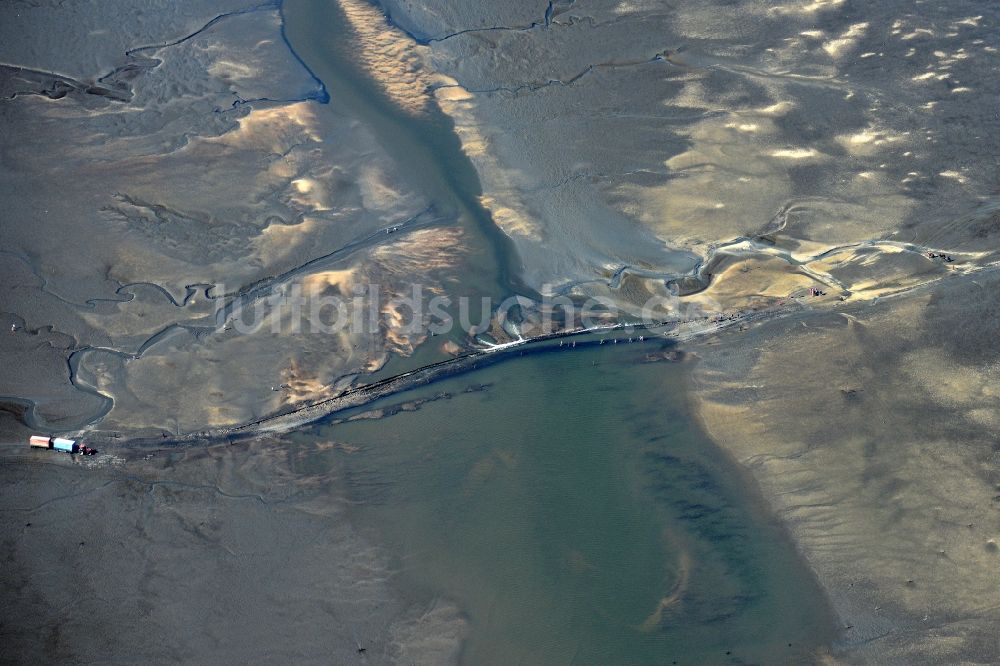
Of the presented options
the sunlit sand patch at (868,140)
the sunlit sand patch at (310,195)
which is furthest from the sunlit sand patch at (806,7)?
the sunlit sand patch at (310,195)

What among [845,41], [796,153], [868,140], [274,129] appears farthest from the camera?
[845,41]

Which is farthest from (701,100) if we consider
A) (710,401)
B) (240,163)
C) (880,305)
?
(240,163)

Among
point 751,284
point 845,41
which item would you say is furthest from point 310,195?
point 845,41

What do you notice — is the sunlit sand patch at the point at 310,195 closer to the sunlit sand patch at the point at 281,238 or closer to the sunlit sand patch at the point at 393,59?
the sunlit sand patch at the point at 281,238

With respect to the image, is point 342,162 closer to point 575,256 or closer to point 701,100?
point 575,256

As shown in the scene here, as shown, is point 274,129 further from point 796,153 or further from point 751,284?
point 796,153

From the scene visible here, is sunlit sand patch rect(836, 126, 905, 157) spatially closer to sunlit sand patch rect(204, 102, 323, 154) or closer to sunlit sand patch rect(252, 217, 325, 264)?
sunlit sand patch rect(252, 217, 325, 264)

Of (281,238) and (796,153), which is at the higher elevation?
(796,153)
